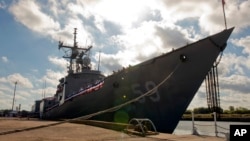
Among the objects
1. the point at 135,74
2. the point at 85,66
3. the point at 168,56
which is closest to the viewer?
the point at 168,56

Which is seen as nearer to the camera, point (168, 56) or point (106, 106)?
point (168, 56)

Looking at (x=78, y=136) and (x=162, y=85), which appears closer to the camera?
(x=78, y=136)

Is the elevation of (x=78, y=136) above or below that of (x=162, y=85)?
below

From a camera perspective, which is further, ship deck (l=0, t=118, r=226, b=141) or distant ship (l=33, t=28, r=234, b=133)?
distant ship (l=33, t=28, r=234, b=133)

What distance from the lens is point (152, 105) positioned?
14.6 m

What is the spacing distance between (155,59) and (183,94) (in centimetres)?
259

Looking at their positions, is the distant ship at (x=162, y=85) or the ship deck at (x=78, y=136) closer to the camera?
the ship deck at (x=78, y=136)

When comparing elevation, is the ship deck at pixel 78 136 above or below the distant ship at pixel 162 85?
below

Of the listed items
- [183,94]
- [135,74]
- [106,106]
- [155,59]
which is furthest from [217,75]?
[106,106]

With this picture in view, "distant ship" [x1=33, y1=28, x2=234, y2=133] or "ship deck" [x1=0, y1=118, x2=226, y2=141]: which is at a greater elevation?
"distant ship" [x1=33, y1=28, x2=234, y2=133]

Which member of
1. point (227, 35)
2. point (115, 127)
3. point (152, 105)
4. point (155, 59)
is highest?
point (227, 35)

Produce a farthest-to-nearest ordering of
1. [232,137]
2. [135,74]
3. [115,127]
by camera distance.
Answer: [135,74]
[115,127]
[232,137]

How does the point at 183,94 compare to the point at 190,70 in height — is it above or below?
below

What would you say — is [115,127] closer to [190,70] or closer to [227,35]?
[190,70]
